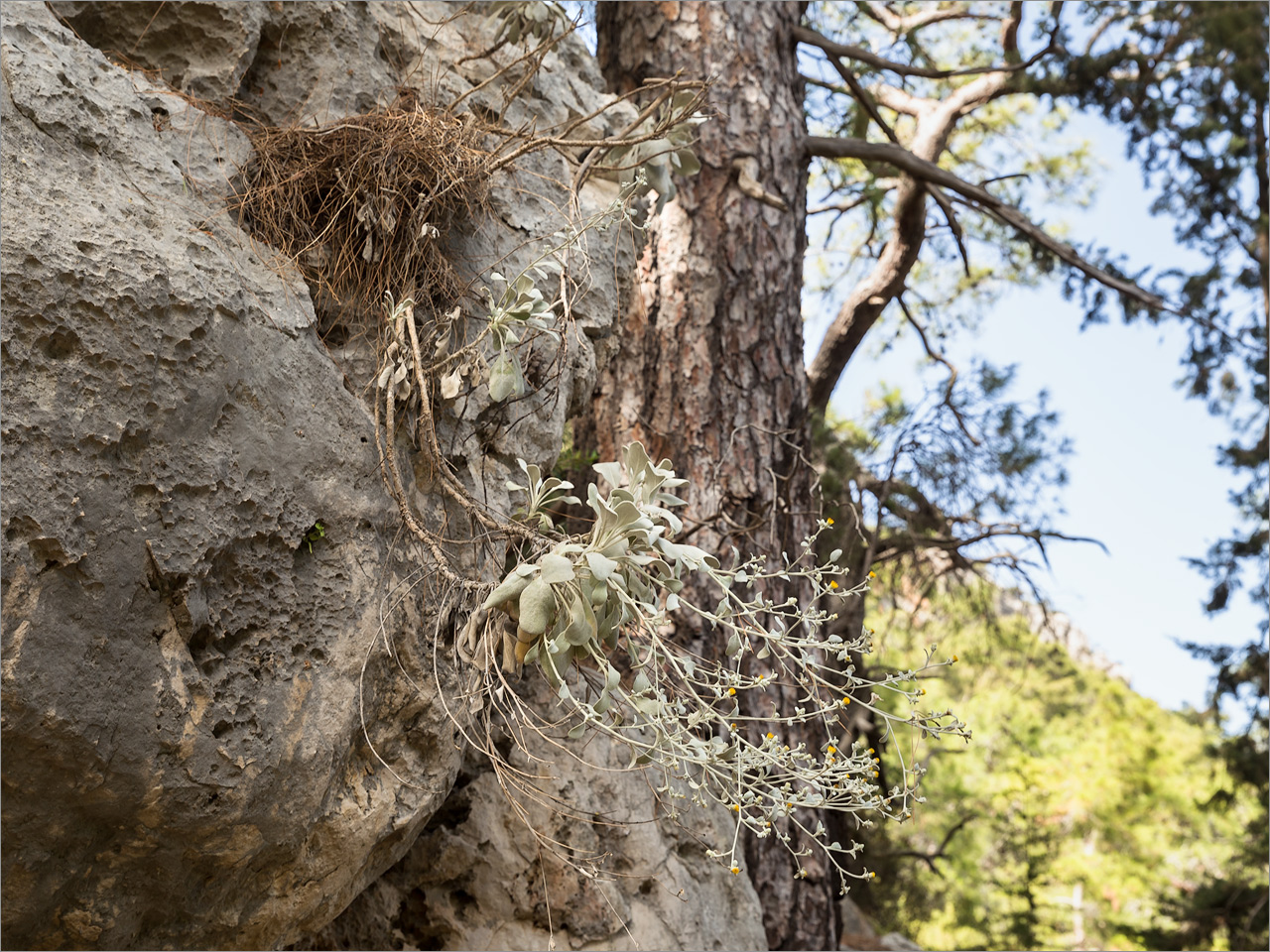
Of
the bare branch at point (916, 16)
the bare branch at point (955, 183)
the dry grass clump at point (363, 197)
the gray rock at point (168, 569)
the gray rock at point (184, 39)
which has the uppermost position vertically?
the bare branch at point (916, 16)

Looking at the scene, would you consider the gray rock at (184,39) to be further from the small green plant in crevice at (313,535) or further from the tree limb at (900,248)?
the tree limb at (900,248)

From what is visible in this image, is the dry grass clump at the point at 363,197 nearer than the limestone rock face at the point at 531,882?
Yes

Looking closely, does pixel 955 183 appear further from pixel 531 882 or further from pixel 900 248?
pixel 531 882

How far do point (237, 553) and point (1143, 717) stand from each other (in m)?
15.2

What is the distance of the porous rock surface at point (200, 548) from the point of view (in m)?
1.52

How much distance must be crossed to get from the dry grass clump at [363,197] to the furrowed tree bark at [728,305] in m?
1.43

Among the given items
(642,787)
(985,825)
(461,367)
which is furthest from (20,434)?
(985,825)

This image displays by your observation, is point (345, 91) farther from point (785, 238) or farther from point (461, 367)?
point (785, 238)

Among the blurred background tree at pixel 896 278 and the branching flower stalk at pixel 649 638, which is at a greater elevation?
the blurred background tree at pixel 896 278

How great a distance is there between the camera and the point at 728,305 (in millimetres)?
3715

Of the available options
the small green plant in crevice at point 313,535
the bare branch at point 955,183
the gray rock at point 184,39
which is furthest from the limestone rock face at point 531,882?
the bare branch at point 955,183

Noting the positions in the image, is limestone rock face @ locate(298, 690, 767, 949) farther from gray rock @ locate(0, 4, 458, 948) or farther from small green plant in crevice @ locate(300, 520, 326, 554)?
small green plant in crevice @ locate(300, 520, 326, 554)

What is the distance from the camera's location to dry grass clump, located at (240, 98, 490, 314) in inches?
82.7

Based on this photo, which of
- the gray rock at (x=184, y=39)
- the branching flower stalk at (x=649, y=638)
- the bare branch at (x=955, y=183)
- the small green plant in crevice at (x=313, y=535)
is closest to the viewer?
the branching flower stalk at (x=649, y=638)
